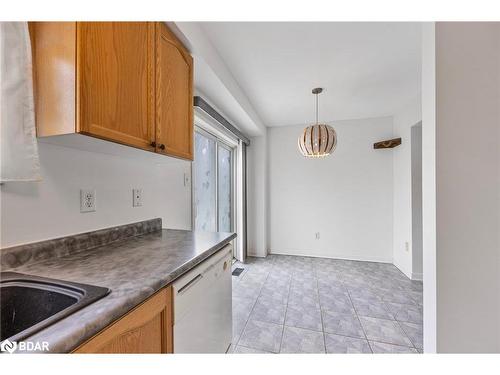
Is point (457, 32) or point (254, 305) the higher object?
point (457, 32)

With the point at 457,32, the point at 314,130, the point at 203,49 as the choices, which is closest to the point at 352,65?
the point at 314,130

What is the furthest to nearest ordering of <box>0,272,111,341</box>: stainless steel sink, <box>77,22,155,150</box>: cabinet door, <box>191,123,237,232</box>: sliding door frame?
<box>191,123,237,232</box>: sliding door frame
<box>77,22,155,150</box>: cabinet door
<box>0,272,111,341</box>: stainless steel sink

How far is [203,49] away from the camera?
1499 mm

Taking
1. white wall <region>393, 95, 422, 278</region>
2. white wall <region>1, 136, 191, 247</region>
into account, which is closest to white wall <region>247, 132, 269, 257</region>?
white wall <region>393, 95, 422, 278</region>

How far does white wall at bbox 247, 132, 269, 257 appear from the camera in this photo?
3.65 m

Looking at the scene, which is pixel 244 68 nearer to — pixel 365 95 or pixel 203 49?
pixel 203 49

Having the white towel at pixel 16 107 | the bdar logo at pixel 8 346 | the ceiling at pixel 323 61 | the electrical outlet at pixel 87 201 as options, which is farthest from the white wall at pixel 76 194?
the ceiling at pixel 323 61

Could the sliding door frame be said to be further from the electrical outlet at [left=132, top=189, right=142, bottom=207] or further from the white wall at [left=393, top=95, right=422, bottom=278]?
the white wall at [left=393, top=95, right=422, bottom=278]

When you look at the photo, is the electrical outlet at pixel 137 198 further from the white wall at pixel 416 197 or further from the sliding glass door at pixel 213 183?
the white wall at pixel 416 197

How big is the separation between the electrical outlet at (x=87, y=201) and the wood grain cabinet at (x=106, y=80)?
1.15 ft

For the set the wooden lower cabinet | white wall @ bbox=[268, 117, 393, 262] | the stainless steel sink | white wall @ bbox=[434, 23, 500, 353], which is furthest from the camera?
white wall @ bbox=[268, 117, 393, 262]

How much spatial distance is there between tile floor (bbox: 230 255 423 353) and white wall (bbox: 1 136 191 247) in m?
1.20

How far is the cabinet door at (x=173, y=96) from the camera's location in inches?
44.4

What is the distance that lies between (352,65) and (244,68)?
984 millimetres
